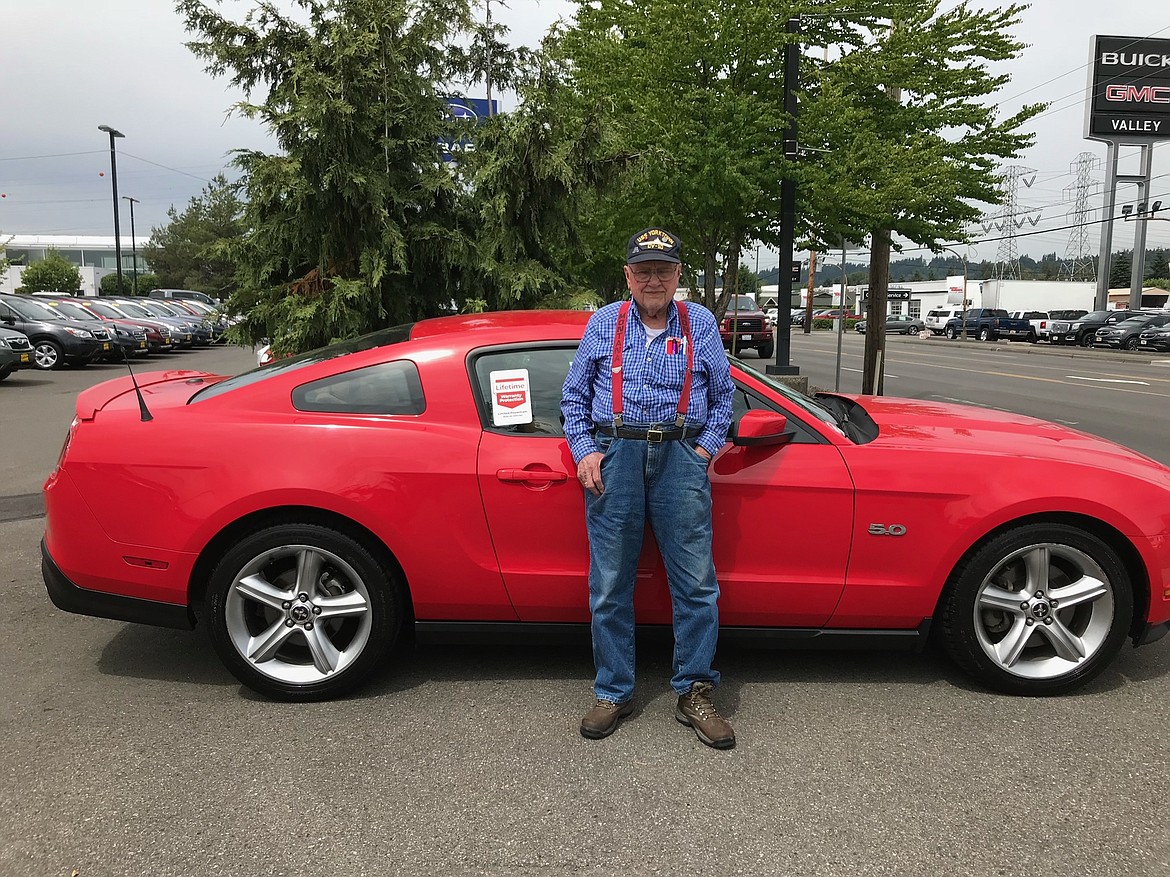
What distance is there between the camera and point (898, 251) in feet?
49.5

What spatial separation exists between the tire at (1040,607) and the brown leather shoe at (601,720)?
4.34 ft

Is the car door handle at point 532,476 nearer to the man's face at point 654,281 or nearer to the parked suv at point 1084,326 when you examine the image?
the man's face at point 654,281

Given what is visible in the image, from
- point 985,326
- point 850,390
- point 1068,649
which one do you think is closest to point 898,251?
point 850,390

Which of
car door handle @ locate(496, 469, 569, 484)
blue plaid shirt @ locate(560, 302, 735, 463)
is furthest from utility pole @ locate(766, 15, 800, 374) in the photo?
car door handle @ locate(496, 469, 569, 484)

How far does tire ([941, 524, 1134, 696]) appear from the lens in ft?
10.8

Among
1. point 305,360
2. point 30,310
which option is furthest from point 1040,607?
point 30,310

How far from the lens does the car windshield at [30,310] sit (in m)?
19.3

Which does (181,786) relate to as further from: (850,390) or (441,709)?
(850,390)

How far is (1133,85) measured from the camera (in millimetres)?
51906

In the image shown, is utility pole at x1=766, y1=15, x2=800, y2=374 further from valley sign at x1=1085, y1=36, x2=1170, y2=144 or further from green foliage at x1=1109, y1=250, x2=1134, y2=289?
green foliage at x1=1109, y1=250, x2=1134, y2=289

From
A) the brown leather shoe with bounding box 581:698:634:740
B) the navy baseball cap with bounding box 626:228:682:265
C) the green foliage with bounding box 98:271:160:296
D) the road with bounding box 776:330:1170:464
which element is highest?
the green foliage with bounding box 98:271:160:296

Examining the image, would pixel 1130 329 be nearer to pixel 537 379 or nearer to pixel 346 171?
pixel 346 171

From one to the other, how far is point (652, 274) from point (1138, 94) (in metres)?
61.6

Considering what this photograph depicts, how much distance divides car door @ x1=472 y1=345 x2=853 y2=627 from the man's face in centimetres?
60
